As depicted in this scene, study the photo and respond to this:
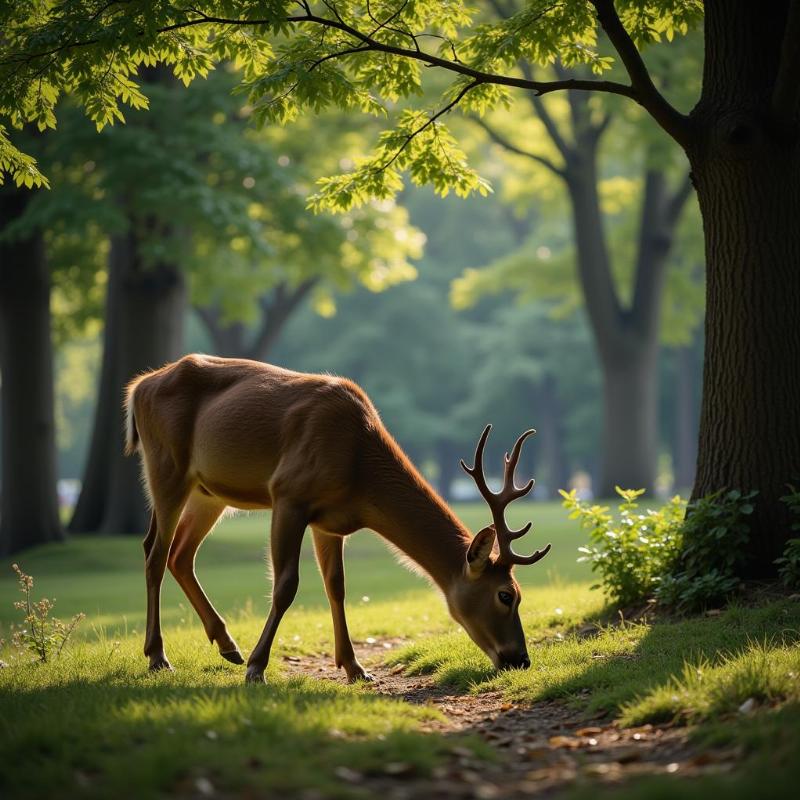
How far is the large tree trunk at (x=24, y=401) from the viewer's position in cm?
1909

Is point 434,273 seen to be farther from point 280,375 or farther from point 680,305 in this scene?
point 280,375

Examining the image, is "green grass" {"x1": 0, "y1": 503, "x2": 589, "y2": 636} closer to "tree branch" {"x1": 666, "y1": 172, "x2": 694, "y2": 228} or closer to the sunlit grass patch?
the sunlit grass patch

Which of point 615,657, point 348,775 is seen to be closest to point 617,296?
point 615,657

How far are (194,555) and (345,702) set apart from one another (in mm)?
2973

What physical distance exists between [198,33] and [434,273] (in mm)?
46164

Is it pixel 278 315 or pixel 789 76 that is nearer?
pixel 789 76

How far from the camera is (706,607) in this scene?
27.5 feet

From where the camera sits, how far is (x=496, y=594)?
7.56m

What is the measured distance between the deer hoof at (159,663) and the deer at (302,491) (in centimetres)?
1

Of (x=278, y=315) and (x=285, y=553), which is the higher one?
(x=278, y=315)

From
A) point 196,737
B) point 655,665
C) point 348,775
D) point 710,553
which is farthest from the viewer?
point 710,553

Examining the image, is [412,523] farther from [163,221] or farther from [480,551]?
[163,221]

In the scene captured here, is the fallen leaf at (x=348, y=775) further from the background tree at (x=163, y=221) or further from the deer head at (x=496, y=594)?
the background tree at (x=163, y=221)

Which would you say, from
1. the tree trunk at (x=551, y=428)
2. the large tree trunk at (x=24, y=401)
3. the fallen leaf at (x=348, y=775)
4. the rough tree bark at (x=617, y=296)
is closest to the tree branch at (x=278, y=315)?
the rough tree bark at (x=617, y=296)
